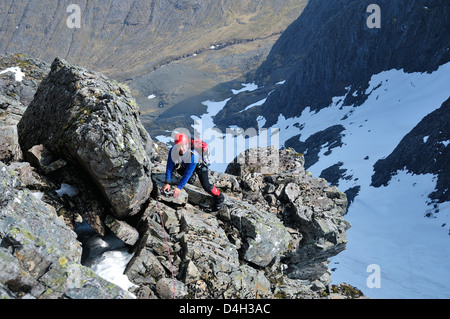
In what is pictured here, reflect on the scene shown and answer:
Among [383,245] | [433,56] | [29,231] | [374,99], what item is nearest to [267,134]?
[374,99]

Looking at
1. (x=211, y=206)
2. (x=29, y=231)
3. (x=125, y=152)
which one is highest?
(x=125, y=152)

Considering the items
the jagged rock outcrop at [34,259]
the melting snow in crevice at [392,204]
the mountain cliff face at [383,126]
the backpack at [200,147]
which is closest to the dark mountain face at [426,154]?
the mountain cliff face at [383,126]

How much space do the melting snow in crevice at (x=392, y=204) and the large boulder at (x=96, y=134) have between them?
4945 cm

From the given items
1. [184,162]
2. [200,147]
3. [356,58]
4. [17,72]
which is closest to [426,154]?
[200,147]

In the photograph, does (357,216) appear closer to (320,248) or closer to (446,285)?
(446,285)

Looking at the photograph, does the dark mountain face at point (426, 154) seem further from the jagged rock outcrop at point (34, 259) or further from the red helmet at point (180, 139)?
the jagged rock outcrop at point (34, 259)

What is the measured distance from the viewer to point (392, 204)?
66.1m

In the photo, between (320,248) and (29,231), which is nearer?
(29,231)

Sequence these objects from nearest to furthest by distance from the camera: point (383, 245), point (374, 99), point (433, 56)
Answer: point (383, 245)
point (433, 56)
point (374, 99)

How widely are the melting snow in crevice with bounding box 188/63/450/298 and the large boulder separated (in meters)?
49.5

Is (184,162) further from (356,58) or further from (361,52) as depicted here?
(356,58)

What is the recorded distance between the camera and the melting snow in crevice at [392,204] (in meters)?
49.4

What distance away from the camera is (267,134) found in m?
153
